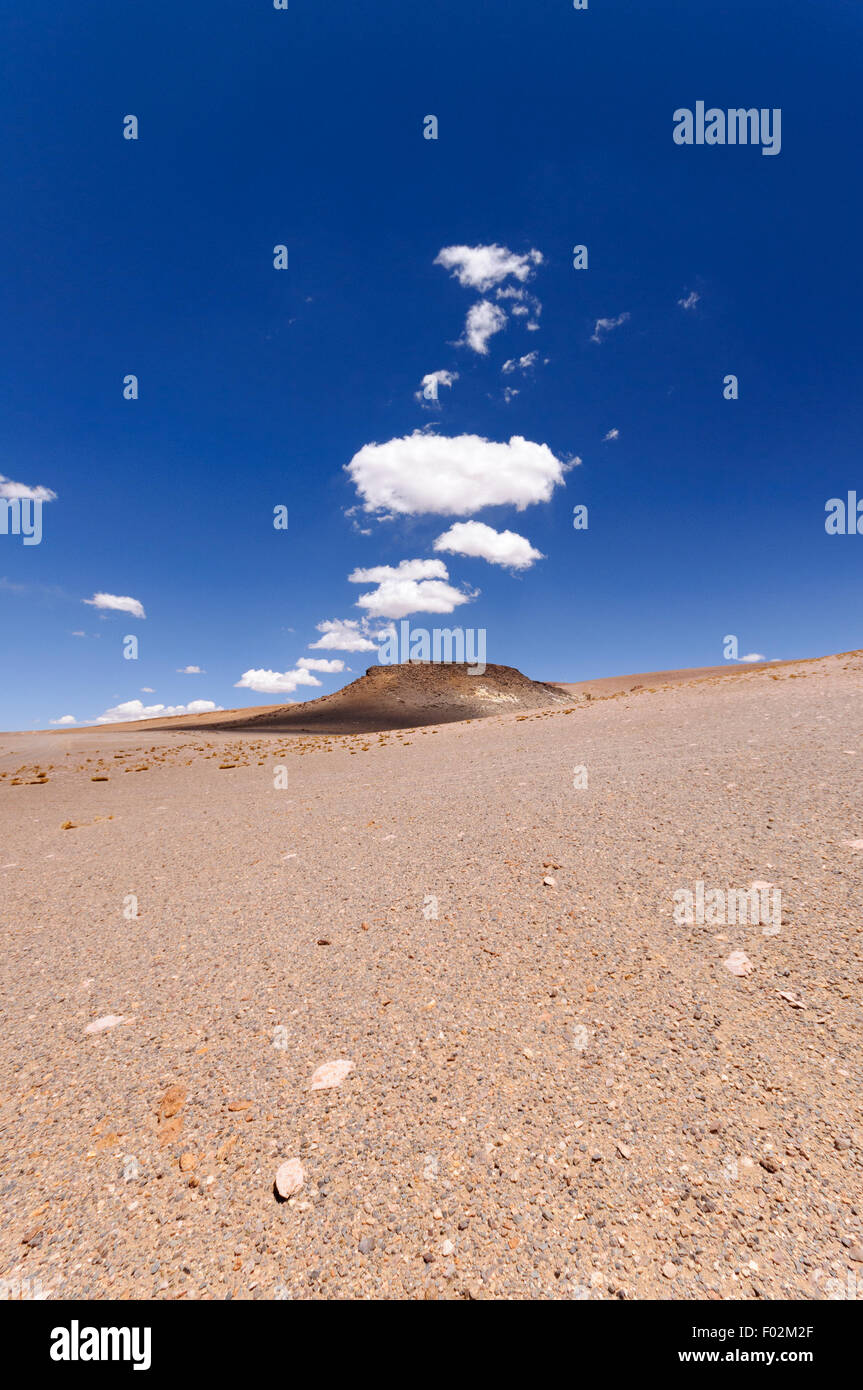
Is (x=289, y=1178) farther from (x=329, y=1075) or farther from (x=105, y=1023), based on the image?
(x=105, y=1023)

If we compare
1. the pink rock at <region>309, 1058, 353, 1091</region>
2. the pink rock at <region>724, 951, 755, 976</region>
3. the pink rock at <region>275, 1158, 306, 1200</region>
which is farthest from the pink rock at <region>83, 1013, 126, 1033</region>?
the pink rock at <region>724, 951, 755, 976</region>

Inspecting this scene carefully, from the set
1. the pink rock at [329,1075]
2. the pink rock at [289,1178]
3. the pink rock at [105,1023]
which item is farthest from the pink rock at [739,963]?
the pink rock at [105,1023]

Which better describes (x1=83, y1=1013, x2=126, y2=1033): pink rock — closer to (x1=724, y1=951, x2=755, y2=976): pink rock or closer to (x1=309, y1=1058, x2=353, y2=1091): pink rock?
(x1=309, y1=1058, x2=353, y2=1091): pink rock

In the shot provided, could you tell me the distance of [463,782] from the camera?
32.7ft

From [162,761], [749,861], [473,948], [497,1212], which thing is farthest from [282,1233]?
[162,761]

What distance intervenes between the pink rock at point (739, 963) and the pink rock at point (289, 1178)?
2886 millimetres

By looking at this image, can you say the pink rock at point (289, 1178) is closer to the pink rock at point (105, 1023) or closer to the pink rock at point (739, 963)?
the pink rock at point (105, 1023)

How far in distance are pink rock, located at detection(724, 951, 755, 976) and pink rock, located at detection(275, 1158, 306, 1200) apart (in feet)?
9.47

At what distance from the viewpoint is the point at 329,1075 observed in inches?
119

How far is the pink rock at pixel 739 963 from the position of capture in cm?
367

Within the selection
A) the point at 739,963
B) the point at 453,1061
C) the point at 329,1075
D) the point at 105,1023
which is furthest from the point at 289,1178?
the point at 739,963

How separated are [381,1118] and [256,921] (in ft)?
8.63
